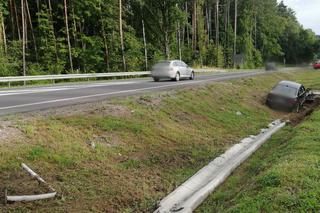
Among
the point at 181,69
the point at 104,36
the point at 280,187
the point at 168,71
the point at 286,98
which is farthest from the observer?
the point at 104,36

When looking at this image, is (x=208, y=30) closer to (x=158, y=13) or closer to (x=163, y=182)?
(x=158, y=13)

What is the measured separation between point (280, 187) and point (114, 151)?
4007 millimetres

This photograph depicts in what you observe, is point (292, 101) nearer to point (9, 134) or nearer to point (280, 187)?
point (280, 187)

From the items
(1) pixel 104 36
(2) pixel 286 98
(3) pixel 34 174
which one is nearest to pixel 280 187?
(3) pixel 34 174

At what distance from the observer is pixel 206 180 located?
9.70m

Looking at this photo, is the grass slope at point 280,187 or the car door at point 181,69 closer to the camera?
the grass slope at point 280,187

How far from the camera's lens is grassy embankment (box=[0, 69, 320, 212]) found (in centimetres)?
747

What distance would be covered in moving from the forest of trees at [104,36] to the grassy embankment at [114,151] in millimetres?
19066

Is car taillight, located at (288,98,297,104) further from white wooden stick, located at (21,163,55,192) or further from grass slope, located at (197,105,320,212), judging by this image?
white wooden stick, located at (21,163,55,192)

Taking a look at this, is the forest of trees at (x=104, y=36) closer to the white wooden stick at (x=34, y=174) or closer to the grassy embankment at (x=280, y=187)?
the white wooden stick at (x=34, y=174)

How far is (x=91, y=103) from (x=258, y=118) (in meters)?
9.09

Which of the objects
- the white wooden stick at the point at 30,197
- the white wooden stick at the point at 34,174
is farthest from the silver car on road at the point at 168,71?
the white wooden stick at the point at 30,197

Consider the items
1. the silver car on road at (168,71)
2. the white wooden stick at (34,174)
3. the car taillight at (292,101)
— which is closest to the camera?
the white wooden stick at (34,174)

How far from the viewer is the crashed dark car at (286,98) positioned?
22609 millimetres
